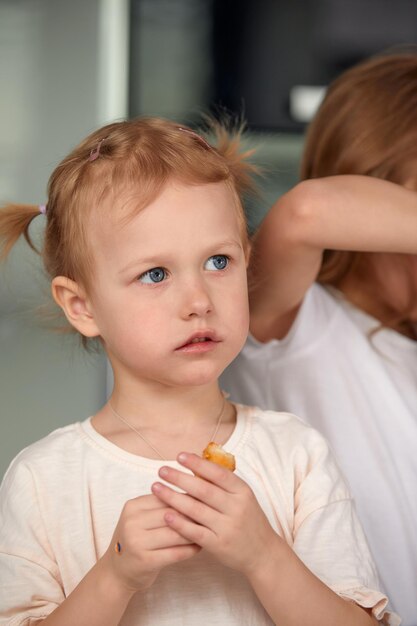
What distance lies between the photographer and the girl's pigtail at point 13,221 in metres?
1.02

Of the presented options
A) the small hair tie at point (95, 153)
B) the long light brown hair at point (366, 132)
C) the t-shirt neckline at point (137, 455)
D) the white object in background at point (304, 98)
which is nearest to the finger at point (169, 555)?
the t-shirt neckline at point (137, 455)

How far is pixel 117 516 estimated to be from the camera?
89 centimetres

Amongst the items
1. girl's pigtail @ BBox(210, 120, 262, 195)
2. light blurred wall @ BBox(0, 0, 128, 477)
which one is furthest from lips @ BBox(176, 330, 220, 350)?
light blurred wall @ BBox(0, 0, 128, 477)

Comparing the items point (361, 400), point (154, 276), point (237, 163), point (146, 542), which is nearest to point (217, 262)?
point (154, 276)

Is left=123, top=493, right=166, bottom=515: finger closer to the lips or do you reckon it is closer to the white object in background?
the lips

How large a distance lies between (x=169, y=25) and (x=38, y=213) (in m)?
1.28

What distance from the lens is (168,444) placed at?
0.93 metres

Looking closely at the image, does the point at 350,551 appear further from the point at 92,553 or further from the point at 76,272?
the point at 76,272

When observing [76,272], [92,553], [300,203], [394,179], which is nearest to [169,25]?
[394,179]

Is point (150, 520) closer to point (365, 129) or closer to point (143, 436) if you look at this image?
point (143, 436)

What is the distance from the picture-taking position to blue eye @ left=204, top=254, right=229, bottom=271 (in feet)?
2.96

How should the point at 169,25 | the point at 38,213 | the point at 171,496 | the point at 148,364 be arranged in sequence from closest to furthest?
the point at 171,496 → the point at 148,364 → the point at 38,213 → the point at 169,25

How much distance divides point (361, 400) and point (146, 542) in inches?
22.3

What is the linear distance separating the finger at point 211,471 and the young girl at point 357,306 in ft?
1.33
